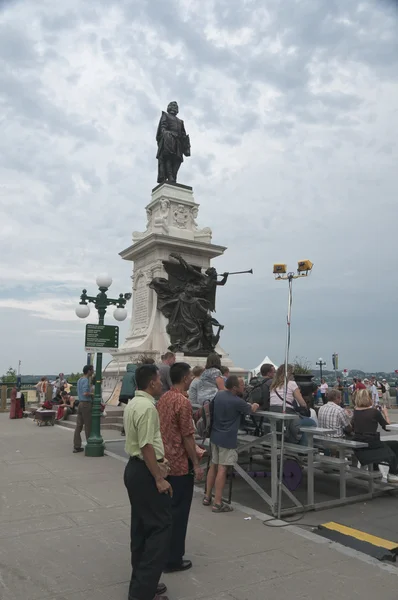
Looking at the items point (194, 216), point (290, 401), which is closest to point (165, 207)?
point (194, 216)

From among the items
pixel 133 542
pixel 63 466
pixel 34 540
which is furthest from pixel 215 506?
pixel 63 466

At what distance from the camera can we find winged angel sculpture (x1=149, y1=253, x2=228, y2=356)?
1596 centimetres

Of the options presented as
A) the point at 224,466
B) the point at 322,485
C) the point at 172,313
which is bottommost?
the point at 322,485

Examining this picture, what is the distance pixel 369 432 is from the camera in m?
6.84

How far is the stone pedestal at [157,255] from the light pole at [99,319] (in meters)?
4.39

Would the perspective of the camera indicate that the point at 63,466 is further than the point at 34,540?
Yes

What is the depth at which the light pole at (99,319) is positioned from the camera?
9.81m

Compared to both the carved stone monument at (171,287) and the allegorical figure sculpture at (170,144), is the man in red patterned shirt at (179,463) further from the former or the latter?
the allegorical figure sculpture at (170,144)

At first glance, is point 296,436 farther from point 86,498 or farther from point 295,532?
point 86,498

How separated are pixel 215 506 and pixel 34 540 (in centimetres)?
219

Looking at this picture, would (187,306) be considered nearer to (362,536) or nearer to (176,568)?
(362,536)

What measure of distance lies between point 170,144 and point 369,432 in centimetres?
1452

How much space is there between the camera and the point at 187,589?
3.93 m

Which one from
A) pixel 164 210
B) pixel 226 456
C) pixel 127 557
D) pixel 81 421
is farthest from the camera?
pixel 164 210
